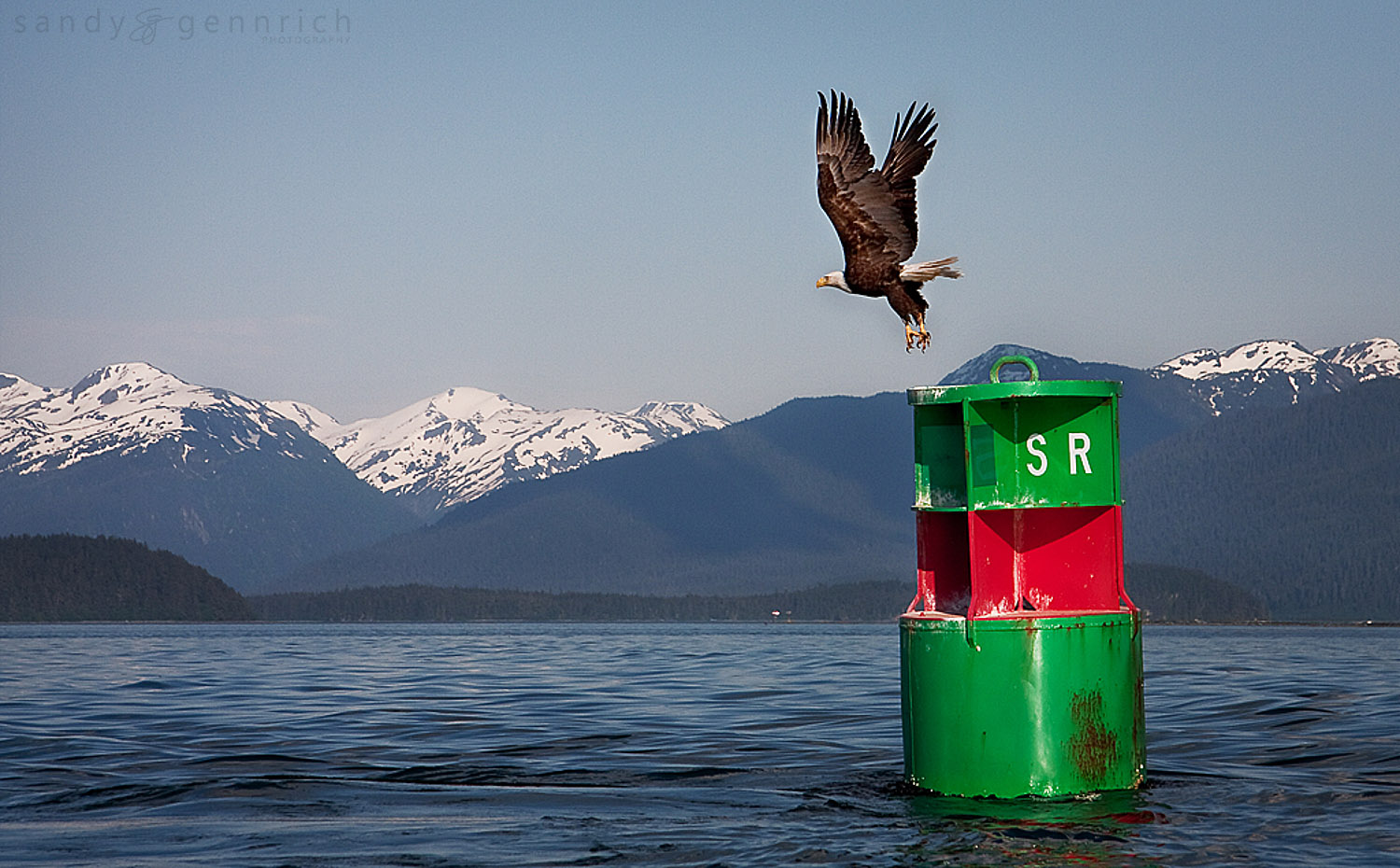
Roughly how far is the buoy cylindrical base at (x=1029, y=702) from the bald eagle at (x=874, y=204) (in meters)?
3.96

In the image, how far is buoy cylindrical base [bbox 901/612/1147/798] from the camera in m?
14.1

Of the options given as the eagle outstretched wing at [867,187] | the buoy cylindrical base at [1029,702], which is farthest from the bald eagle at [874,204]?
the buoy cylindrical base at [1029,702]

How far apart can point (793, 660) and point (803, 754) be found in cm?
3329

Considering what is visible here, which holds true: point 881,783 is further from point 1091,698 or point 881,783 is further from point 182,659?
point 182,659

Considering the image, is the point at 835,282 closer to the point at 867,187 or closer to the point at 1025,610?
the point at 867,187

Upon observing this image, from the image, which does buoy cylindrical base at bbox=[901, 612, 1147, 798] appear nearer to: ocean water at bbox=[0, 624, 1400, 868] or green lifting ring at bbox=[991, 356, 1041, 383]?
ocean water at bbox=[0, 624, 1400, 868]

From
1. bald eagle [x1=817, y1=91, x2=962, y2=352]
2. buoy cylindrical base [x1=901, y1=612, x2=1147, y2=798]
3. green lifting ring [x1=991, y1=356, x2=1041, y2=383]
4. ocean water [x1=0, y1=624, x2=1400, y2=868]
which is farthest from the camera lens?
bald eagle [x1=817, y1=91, x2=962, y2=352]

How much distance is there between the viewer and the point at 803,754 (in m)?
20.7

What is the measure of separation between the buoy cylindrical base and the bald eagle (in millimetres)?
3958

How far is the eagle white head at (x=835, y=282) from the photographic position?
1733 centimetres

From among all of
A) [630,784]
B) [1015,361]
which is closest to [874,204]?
[1015,361]

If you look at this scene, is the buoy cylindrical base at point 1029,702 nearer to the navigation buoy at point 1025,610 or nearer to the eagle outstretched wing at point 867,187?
the navigation buoy at point 1025,610

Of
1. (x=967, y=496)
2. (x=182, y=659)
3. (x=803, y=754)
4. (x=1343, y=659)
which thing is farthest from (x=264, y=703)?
(x=1343, y=659)

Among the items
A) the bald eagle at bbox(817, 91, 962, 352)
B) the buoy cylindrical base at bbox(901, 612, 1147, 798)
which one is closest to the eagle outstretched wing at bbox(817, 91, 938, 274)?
the bald eagle at bbox(817, 91, 962, 352)
